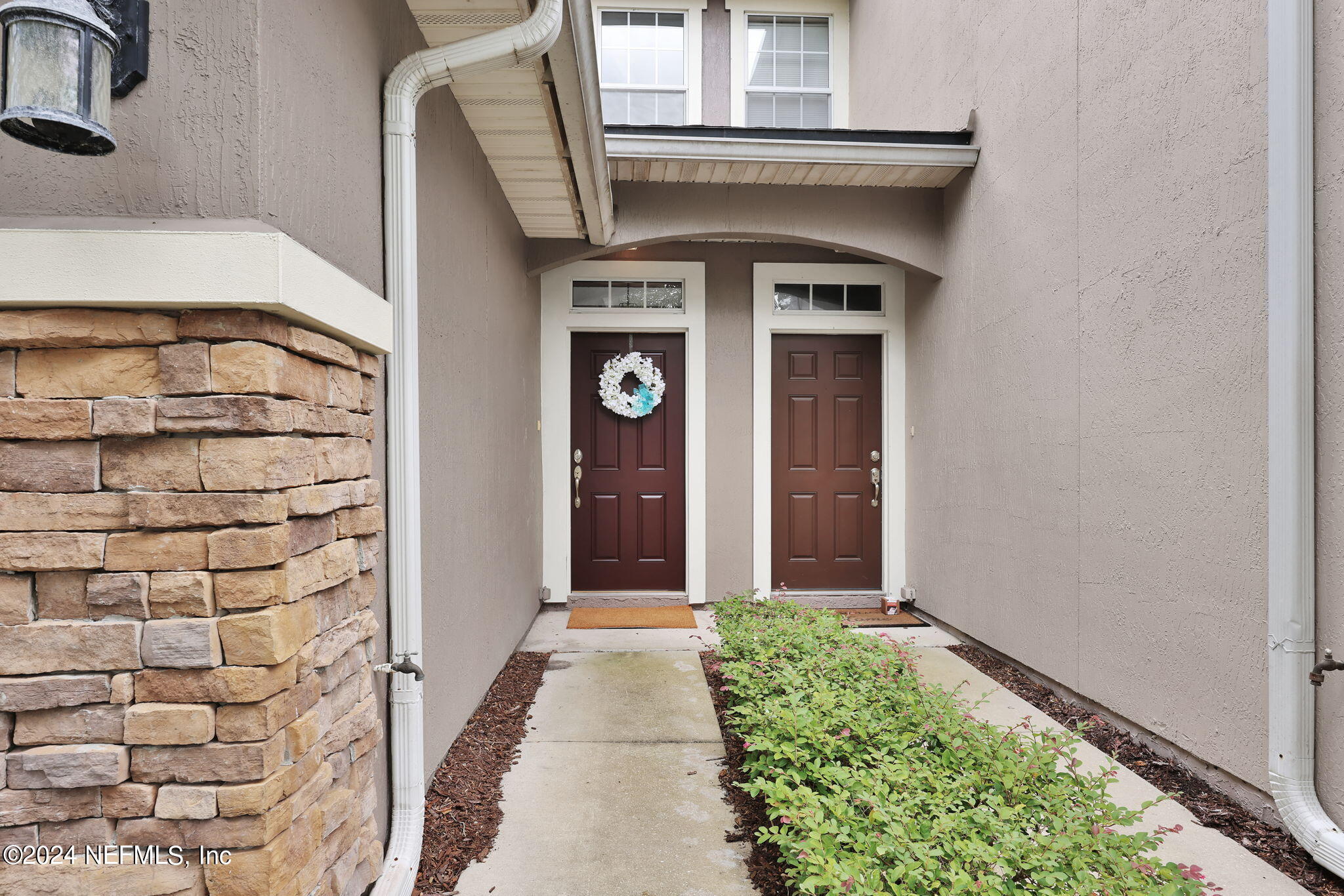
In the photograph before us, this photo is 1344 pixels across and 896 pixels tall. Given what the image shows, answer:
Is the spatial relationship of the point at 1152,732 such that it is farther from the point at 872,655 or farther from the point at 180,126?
the point at 180,126

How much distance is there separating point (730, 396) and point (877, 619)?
1.71 m

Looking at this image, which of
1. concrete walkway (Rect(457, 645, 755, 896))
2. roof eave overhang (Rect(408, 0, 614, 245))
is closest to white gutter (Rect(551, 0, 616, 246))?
roof eave overhang (Rect(408, 0, 614, 245))

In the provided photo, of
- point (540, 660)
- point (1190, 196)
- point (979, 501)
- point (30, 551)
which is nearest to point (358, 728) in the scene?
point (30, 551)

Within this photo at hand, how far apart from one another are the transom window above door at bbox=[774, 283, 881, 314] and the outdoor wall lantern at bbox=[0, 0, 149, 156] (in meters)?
4.01

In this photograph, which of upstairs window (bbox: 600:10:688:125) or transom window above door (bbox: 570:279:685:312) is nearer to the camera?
transom window above door (bbox: 570:279:685:312)

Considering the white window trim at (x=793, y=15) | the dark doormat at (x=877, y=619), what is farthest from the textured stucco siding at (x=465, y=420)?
the white window trim at (x=793, y=15)

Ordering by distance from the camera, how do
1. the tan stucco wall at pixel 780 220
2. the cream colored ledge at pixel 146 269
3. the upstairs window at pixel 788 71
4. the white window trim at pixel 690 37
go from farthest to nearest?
1. the upstairs window at pixel 788 71
2. the white window trim at pixel 690 37
3. the tan stucco wall at pixel 780 220
4. the cream colored ledge at pixel 146 269

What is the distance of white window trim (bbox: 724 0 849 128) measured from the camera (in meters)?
5.08

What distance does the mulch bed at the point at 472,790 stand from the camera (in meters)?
1.75

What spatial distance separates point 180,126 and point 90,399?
44 cm

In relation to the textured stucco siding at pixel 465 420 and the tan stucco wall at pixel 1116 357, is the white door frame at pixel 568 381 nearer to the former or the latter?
the textured stucco siding at pixel 465 420

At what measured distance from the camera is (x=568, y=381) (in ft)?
14.8

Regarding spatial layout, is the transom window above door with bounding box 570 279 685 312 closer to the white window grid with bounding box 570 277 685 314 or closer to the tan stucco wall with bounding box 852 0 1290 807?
the white window grid with bounding box 570 277 685 314

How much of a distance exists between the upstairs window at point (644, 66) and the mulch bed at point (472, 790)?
4.15m
